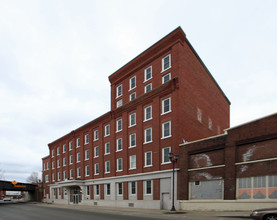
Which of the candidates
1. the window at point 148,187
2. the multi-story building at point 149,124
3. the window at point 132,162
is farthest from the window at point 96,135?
the window at point 148,187

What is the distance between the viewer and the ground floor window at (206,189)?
23297 mm

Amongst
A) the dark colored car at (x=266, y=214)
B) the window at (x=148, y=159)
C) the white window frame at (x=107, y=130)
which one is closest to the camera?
the dark colored car at (x=266, y=214)

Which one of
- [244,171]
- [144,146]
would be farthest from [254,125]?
[144,146]

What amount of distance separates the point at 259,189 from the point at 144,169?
14.8m

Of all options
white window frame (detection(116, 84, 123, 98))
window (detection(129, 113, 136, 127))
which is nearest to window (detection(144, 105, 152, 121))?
window (detection(129, 113, 136, 127))

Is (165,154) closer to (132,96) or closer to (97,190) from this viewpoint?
(132,96)

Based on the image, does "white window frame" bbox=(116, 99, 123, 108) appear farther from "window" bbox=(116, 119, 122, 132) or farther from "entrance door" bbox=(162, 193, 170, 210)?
"entrance door" bbox=(162, 193, 170, 210)

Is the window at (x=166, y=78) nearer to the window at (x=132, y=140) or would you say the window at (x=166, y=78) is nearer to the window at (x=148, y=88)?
→ the window at (x=148, y=88)

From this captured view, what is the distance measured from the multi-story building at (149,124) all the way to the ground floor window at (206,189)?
3.45 meters

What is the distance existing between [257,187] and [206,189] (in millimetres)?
5118

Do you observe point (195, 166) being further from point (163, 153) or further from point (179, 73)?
point (179, 73)

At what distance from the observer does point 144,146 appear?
33.0 meters

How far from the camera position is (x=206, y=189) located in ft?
80.0

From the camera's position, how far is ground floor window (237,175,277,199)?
1956cm
